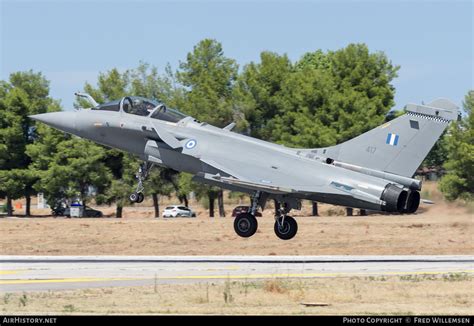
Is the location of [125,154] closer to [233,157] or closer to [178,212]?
[178,212]

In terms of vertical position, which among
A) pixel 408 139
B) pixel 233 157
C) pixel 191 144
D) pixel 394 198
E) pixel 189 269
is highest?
pixel 191 144

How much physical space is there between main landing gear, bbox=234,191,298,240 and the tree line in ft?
107

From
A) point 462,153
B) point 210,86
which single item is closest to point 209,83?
point 210,86

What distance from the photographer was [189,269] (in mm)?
29609

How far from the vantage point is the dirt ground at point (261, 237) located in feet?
128

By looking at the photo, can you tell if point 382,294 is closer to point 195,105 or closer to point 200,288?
point 200,288

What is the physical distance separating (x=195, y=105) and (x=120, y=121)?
35.1m

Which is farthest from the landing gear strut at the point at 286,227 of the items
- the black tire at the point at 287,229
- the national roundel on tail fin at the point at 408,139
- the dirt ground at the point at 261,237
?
the dirt ground at the point at 261,237

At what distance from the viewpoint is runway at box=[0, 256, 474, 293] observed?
26078 mm

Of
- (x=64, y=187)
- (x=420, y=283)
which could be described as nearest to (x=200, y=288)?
(x=420, y=283)

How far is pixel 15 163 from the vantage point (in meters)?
73.8

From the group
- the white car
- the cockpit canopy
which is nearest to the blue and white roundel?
the cockpit canopy

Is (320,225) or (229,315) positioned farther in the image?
(320,225)

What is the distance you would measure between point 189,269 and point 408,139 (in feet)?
26.0
